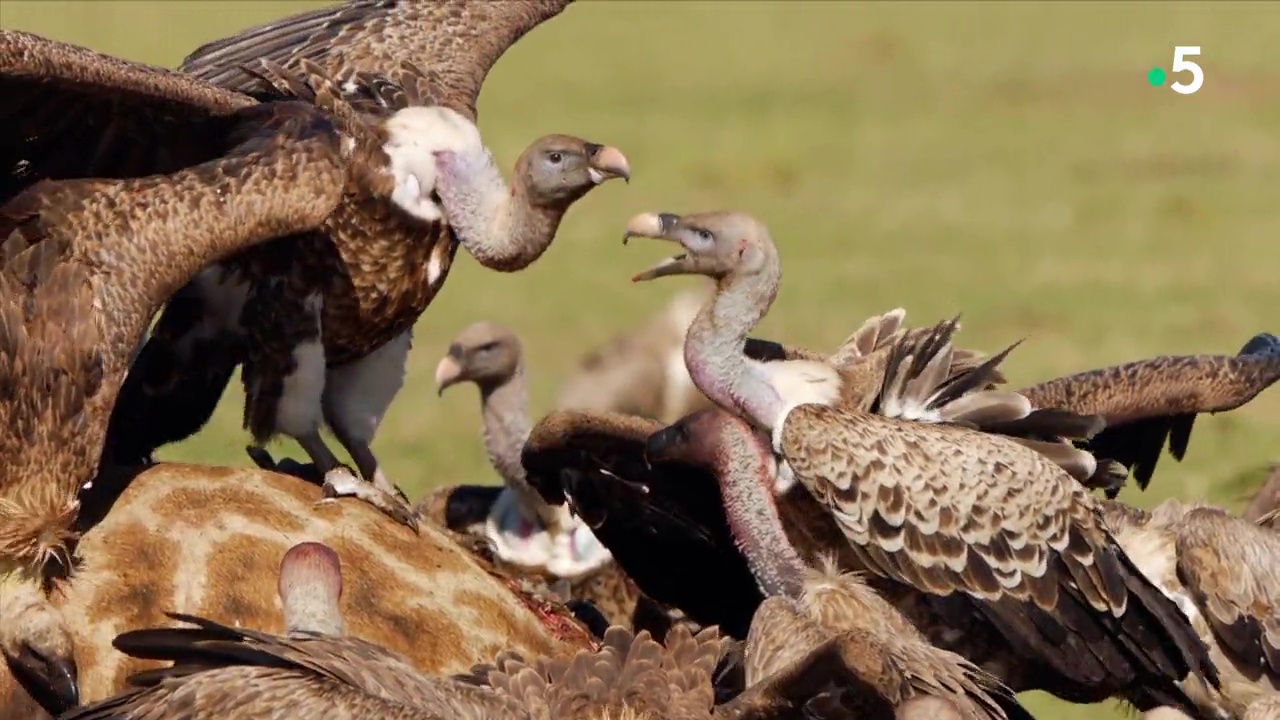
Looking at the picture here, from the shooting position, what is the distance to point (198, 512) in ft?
25.0

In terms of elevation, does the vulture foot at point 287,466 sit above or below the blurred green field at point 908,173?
above

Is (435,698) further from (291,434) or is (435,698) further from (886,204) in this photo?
(886,204)

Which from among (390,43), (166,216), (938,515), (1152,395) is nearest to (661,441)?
(938,515)

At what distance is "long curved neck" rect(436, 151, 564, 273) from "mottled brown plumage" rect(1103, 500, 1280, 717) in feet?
7.38

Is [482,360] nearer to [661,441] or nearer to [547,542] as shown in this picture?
[547,542]

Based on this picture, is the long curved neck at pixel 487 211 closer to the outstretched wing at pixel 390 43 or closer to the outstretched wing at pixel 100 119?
the outstretched wing at pixel 390 43

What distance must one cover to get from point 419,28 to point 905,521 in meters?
2.98

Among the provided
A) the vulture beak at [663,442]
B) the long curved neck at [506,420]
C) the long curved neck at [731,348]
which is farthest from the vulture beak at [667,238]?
the long curved neck at [506,420]

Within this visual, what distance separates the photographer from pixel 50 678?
23.0 ft

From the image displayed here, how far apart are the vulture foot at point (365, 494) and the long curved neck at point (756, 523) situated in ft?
3.05

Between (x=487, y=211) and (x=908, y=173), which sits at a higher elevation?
(x=487, y=211)

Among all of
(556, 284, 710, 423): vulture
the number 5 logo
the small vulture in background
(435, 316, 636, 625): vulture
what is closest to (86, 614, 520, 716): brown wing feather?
the small vulture in background

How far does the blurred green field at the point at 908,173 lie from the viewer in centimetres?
1741

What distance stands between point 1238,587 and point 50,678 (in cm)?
346
